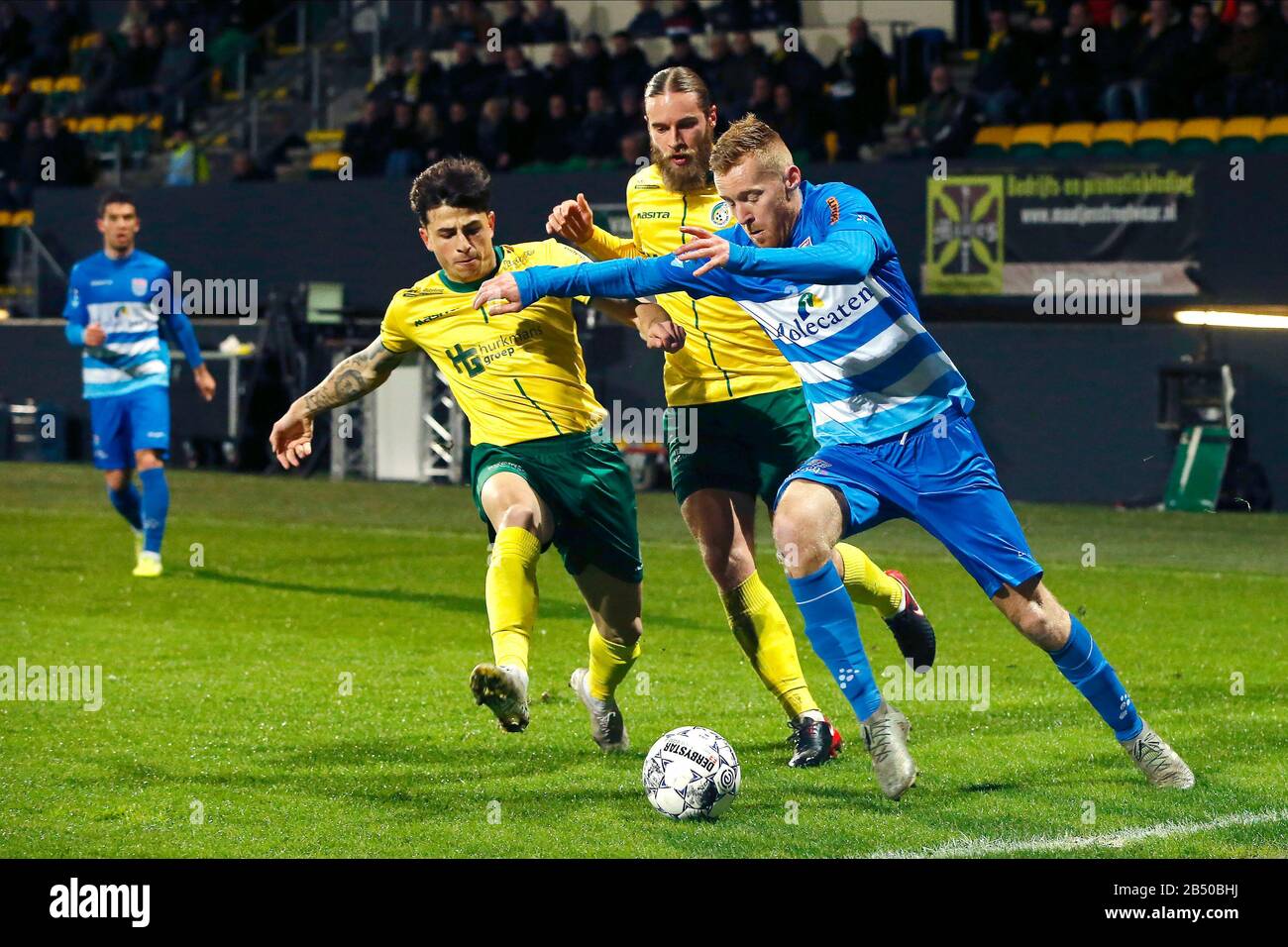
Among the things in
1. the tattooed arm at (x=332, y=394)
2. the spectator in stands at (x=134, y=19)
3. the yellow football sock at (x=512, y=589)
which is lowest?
the yellow football sock at (x=512, y=589)

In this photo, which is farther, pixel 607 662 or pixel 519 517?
pixel 607 662

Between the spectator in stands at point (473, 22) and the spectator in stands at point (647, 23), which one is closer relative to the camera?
the spectator in stands at point (647, 23)

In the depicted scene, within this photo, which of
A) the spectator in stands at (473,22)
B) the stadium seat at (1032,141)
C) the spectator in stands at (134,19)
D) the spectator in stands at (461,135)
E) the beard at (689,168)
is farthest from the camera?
the spectator in stands at (134,19)

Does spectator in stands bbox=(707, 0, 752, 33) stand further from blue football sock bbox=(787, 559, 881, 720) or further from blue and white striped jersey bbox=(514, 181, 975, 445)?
blue football sock bbox=(787, 559, 881, 720)

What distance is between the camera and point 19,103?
26.8 meters

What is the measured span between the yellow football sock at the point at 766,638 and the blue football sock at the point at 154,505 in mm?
6511

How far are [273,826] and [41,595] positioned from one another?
250 inches

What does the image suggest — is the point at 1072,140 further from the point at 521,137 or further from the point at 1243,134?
the point at 521,137

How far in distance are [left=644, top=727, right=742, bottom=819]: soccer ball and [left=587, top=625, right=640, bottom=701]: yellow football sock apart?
89 centimetres

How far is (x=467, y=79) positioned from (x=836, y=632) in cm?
1731

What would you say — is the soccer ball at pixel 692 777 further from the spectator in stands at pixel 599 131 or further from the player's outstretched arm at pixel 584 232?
the spectator in stands at pixel 599 131

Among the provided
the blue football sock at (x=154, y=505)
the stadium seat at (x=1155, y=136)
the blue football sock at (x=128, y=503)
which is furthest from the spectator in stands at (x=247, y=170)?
the blue football sock at (x=154, y=505)

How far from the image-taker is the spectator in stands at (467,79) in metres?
22.0

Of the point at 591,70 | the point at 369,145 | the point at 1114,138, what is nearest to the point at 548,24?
the point at 591,70
